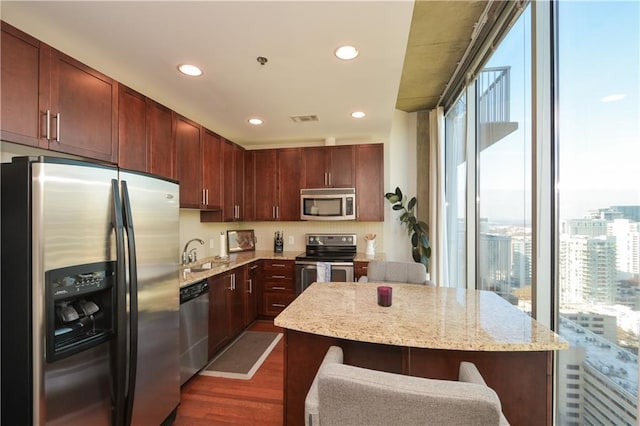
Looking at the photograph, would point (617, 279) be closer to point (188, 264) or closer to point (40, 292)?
point (40, 292)

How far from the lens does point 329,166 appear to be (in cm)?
413

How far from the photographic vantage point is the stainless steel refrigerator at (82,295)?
1269mm

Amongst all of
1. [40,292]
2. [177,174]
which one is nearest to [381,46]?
[177,174]

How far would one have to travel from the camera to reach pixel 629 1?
111 cm

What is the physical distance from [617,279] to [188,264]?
11.3 feet

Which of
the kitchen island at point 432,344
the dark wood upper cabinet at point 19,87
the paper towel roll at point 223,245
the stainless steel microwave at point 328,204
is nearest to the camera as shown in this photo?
the kitchen island at point 432,344

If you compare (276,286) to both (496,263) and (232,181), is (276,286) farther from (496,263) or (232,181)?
(496,263)

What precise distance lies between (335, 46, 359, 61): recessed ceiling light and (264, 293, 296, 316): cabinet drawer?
2945 millimetres

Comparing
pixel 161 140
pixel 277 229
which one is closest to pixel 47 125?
pixel 161 140

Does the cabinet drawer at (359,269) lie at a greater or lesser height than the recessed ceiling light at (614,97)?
lesser

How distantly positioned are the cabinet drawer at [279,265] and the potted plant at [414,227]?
164cm

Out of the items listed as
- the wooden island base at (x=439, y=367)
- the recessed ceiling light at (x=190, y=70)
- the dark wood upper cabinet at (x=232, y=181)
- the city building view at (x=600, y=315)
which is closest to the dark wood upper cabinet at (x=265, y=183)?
the dark wood upper cabinet at (x=232, y=181)

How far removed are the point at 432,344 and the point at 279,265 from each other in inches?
116

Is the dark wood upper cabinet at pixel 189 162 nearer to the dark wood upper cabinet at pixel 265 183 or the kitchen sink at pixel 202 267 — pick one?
the kitchen sink at pixel 202 267
